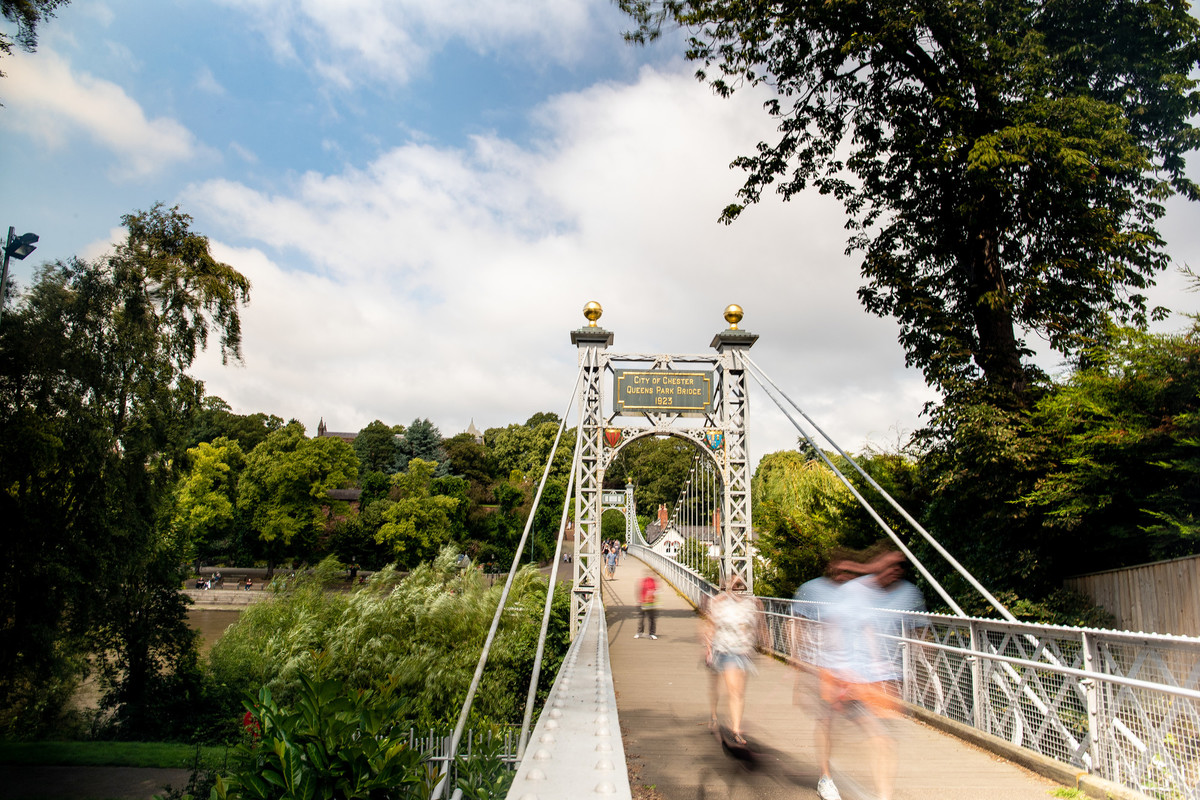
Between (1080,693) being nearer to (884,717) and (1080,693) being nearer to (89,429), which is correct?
(884,717)

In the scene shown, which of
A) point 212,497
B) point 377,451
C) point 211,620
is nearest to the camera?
point 211,620

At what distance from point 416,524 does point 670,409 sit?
1124 inches

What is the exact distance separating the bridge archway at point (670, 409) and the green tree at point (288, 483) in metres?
27.4

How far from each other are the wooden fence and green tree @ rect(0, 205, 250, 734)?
46.0 ft

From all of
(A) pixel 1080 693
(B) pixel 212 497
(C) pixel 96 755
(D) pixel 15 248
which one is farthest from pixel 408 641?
(B) pixel 212 497

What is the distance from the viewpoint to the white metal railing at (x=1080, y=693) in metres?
3.33

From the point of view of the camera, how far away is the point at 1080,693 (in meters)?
4.03

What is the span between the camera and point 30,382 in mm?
11719

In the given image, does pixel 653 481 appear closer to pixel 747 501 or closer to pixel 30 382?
pixel 747 501

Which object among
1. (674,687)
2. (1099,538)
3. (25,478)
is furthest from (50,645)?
(1099,538)

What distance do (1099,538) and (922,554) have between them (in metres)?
2.95

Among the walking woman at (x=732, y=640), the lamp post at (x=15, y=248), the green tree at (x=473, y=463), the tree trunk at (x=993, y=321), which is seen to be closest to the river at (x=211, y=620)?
the lamp post at (x=15, y=248)

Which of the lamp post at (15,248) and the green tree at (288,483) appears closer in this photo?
the lamp post at (15,248)

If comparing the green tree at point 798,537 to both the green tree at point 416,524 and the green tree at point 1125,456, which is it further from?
the green tree at point 416,524
